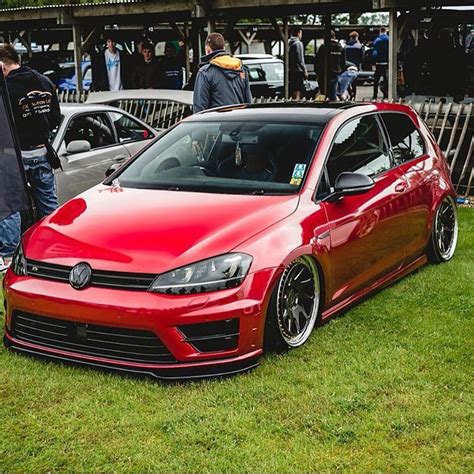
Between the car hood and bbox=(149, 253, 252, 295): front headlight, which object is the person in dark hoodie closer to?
the car hood

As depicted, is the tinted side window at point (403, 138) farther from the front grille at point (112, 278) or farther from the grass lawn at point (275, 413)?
the front grille at point (112, 278)

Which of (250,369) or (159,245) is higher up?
(159,245)

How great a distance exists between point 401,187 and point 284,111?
107cm

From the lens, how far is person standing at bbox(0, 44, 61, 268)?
781 centimetres

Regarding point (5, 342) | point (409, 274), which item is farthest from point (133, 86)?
point (5, 342)

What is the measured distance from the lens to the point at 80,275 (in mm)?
4816

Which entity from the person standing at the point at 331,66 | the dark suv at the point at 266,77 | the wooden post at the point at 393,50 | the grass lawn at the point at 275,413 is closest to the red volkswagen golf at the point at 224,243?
the grass lawn at the point at 275,413

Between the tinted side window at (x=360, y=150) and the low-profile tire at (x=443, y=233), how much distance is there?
0.94 meters

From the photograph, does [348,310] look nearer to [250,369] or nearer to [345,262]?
[345,262]

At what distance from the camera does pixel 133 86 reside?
18328 millimetres

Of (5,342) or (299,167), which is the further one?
(299,167)

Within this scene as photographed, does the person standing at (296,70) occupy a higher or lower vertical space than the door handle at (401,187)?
lower

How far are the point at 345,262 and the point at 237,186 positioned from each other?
88cm

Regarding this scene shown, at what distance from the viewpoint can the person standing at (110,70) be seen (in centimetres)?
1758
